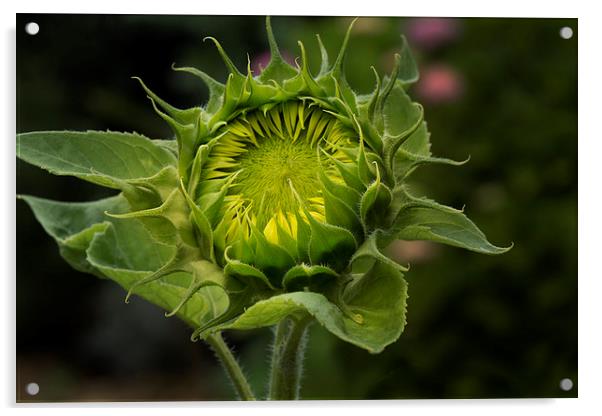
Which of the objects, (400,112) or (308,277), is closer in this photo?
(308,277)

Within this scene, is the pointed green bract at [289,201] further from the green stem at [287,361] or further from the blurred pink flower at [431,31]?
the blurred pink flower at [431,31]

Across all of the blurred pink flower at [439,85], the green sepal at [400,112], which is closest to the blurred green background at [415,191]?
the blurred pink flower at [439,85]

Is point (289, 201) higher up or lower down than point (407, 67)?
lower down

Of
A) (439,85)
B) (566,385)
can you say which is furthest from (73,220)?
(566,385)

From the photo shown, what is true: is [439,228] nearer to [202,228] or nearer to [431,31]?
[202,228]
